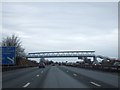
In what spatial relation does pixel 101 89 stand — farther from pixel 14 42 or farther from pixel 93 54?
pixel 93 54

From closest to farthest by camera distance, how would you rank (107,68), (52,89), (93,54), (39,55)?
(52,89)
(107,68)
(93,54)
(39,55)

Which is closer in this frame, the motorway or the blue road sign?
the motorway

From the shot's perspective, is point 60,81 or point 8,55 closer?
point 60,81

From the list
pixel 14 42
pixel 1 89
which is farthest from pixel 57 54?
pixel 1 89

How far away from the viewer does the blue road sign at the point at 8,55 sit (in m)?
48.9

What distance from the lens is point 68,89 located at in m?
17.8

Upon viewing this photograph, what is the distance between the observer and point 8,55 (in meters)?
49.2

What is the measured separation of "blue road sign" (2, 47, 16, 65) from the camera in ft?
161

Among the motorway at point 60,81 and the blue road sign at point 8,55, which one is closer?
the motorway at point 60,81

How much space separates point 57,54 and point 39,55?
36.1 feet

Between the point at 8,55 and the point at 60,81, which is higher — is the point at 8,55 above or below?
above

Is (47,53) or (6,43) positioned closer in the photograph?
(6,43)

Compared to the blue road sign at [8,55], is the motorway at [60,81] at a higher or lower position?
lower

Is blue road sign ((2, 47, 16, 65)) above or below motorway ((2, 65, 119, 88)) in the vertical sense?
above
